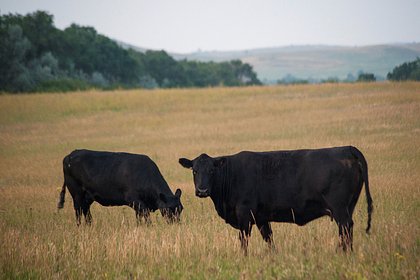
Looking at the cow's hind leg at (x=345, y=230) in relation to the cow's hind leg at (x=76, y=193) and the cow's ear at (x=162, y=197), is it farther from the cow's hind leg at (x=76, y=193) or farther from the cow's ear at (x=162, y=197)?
the cow's hind leg at (x=76, y=193)

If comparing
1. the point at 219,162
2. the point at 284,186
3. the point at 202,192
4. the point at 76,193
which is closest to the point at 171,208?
the point at 76,193

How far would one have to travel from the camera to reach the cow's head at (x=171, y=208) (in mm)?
13539

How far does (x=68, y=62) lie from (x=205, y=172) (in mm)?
70575

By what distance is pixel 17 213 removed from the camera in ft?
52.1

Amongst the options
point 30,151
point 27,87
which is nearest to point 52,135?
point 30,151

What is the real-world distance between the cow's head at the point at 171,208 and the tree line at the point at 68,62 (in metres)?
49.2

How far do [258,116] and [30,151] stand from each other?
15.2 m

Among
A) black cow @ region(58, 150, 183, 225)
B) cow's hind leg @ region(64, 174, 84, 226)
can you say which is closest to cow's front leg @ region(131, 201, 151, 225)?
black cow @ region(58, 150, 183, 225)

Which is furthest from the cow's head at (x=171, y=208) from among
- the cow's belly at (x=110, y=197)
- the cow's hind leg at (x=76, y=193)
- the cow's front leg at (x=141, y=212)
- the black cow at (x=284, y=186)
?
the black cow at (x=284, y=186)

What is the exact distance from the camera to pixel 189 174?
78.0 ft

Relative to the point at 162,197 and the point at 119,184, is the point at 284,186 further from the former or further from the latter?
the point at 119,184

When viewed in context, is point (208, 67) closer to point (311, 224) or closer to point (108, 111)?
point (108, 111)

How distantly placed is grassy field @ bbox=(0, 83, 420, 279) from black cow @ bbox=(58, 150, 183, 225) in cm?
38

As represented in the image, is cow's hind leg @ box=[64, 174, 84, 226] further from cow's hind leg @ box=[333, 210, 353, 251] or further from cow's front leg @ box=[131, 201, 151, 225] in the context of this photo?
cow's hind leg @ box=[333, 210, 353, 251]
